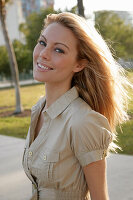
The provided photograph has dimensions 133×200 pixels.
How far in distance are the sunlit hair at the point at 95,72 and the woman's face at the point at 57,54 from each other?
4cm

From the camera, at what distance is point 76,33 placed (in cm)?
178

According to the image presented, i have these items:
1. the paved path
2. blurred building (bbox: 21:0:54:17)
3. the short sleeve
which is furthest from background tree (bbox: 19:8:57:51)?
blurred building (bbox: 21:0:54:17)

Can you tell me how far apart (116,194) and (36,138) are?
2.34m

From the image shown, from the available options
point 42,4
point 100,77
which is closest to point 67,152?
point 100,77

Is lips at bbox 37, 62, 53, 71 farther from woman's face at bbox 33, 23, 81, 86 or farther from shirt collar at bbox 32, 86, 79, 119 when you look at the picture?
shirt collar at bbox 32, 86, 79, 119

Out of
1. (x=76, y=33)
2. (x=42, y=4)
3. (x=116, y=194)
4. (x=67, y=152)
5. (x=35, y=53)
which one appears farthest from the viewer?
(x=42, y=4)

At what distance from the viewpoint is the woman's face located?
178 centimetres

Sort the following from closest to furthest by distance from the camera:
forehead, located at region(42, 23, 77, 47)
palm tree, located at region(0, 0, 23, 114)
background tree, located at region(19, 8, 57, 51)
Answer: forehead, located at region(42, 23, 77, 47), palm tree, located at region(0, 0, 23, 114), background tree, located at region(19, 8, 57, 51)

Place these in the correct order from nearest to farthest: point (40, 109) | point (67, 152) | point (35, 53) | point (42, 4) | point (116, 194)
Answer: point (67, 152) < point (35, 53) < point (40, 109) < point (116, 194) < point (42, 4)

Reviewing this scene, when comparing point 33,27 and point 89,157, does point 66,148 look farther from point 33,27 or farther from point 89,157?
point 33,27

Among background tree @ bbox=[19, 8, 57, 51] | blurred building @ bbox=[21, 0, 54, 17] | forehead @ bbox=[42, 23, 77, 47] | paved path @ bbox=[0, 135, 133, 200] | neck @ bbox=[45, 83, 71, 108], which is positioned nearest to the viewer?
forehead @ bbox=[42, 23, 77, 47]

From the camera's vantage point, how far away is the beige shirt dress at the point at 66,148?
1.61 meters

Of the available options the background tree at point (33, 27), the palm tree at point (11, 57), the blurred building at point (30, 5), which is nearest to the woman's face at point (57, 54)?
the palm tree at point (11, 57)

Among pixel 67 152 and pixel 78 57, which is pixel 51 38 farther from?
pixel 67 152
